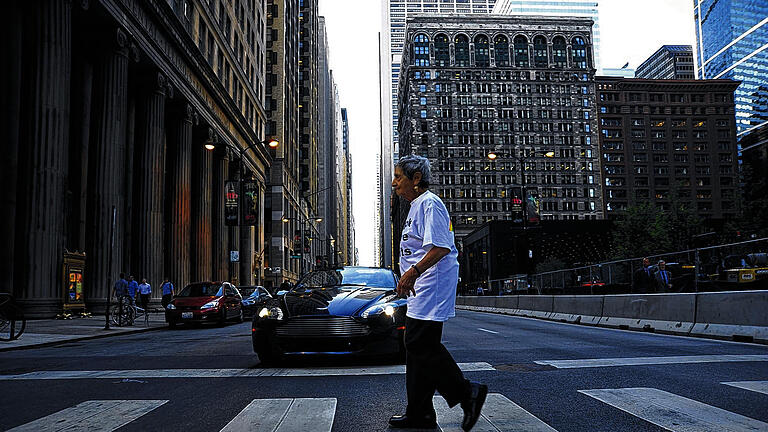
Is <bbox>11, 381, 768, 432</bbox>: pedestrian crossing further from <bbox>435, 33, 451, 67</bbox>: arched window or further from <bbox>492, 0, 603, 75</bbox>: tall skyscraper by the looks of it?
<bbox>492, 0, 603, 75</bbox>: tall skyscraper

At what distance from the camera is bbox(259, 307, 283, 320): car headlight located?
7.52 metres

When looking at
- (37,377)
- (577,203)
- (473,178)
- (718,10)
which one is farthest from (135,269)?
(718,10)

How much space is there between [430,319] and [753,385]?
355 cm

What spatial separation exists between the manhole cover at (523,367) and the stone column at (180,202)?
29.0m

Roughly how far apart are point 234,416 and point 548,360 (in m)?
4.63

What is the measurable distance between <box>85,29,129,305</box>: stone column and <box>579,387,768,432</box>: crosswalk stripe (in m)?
22.2

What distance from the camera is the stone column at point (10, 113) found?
63.9 feet

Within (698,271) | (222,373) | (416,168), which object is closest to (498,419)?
(416,168)

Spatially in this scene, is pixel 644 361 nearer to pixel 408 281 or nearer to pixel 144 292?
pixel 408 281

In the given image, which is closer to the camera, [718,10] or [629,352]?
[629,352]

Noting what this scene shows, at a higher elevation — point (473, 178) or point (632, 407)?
point (473, 178)

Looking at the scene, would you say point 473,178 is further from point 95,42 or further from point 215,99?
point 95,42

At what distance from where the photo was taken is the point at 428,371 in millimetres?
3898

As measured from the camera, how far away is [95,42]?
25.4 meters
